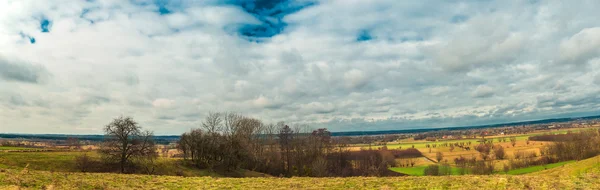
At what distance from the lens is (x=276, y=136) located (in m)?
91.6

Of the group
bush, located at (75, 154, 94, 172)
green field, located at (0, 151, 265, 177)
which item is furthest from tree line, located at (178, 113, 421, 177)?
bush, located at (75, 154, 94, 172)

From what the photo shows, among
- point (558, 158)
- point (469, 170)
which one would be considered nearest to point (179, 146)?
point (469, 170)

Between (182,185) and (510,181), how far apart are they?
19.3 metres

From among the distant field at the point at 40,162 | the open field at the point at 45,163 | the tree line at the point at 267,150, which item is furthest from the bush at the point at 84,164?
the tree line at the point at 267,150

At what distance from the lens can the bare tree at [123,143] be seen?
48.6 meters

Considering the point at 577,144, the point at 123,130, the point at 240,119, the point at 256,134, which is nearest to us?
the point at 123,130

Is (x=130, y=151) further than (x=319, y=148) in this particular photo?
No

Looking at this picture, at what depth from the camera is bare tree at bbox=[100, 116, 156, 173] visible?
160ft

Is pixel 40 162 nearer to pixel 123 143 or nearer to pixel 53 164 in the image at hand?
pixel 53 164

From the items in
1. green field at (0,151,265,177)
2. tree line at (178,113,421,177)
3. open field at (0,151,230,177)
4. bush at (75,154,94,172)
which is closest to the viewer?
open field at (0,151,230,177)

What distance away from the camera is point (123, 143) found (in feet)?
163

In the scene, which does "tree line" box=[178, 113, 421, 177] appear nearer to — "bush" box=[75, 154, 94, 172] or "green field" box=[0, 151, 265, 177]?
"green field" box=[0, 151, 265, 177]

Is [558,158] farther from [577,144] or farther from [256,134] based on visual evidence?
[256,134]

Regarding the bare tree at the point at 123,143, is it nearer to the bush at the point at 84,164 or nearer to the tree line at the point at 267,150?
the bush at the point at 84,164
